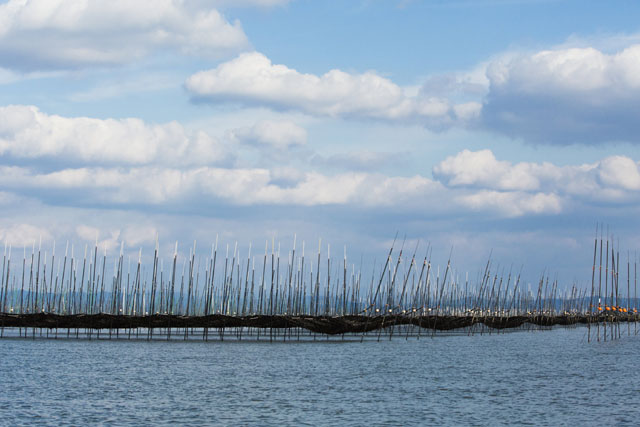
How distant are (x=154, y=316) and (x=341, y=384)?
34723 mm

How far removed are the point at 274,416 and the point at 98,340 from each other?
5643 cm

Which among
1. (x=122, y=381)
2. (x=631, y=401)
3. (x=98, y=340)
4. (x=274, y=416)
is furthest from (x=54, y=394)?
(x=98, y=340)

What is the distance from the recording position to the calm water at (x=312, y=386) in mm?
34656

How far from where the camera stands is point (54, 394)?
135ft

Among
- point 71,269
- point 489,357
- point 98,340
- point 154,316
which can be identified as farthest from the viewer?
point 71,269

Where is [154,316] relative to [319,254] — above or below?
below

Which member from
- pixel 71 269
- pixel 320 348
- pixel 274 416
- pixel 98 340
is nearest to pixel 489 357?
pixel 320 348

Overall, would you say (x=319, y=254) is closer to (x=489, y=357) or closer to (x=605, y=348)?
(x=489, y=357)

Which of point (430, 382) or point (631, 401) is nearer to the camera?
point (631, 401)

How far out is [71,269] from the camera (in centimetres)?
9525

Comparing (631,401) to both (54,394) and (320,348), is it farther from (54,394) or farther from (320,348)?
(320,348)

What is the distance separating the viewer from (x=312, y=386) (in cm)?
4616

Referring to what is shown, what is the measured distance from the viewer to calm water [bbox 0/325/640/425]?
114 feet

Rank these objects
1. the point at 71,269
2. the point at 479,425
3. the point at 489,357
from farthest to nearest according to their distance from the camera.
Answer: the point at 71,269, the point at 489,357, the point at 479,425
